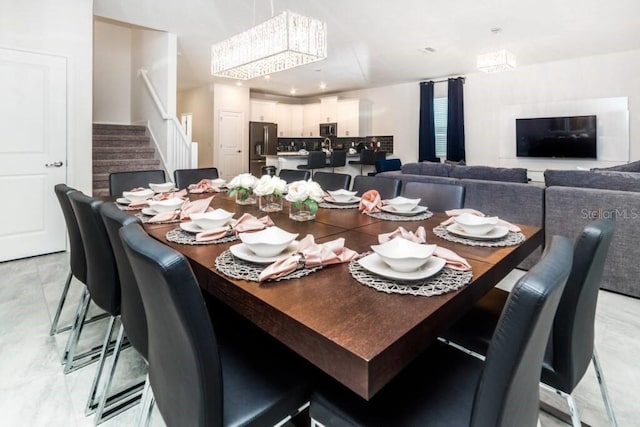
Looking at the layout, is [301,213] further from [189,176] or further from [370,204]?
[189,176]

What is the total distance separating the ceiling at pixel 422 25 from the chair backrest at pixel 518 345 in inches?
170

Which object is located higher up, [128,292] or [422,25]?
[422,25]

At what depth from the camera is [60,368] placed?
189 cm

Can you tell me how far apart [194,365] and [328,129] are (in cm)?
851

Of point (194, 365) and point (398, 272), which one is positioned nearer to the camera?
point (194, 365)

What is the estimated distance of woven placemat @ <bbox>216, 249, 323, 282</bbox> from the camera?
1.07 m

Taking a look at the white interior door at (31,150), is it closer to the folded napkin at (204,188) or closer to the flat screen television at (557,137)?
the folded napkin at (204,188)

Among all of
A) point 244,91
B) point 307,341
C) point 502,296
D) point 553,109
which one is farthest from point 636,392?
point 244,91

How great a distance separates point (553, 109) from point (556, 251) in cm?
636

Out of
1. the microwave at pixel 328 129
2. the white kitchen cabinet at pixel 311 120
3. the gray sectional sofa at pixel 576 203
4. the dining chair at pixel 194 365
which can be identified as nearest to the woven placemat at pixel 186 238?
the dining chair at pixel 194 365

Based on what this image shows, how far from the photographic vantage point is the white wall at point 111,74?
702 centimetres

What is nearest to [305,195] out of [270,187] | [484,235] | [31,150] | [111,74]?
[270,187]

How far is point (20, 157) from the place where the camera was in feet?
11.8

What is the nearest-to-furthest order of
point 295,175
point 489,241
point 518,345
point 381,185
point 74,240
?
1. point 518,345
2. point 489,241
3. point 74,240
4. point 381,185
5. point 295,175
